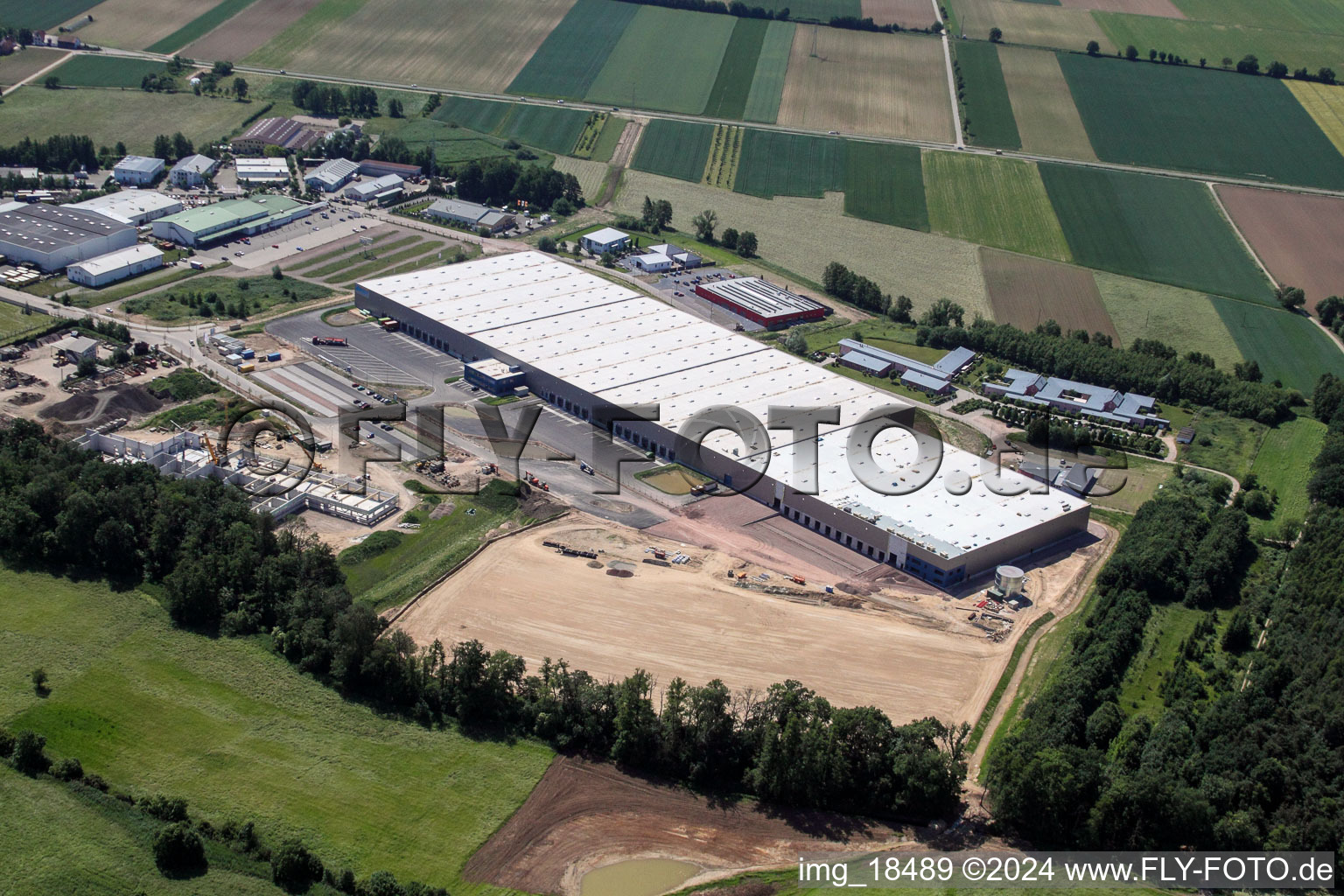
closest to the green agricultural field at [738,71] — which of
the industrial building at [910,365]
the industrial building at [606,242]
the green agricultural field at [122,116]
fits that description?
the industrial building at [606,242]

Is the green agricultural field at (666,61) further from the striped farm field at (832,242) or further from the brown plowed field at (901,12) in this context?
the brown plowed field at (901,12)

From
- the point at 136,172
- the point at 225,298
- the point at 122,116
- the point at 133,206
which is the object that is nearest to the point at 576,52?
the point at 122,116

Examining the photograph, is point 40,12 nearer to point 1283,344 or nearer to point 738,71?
point 738,71

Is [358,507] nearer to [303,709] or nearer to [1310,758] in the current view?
[303,709]

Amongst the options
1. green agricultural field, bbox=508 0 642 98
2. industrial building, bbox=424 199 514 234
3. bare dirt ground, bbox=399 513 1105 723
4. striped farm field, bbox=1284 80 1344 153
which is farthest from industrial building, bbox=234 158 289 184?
striped farm field, bbox=1284 80 1344 153

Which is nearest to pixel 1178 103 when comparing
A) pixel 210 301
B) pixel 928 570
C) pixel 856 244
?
pixel 856 244

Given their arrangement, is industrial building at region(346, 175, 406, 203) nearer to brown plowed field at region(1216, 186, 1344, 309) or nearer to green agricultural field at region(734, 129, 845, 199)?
green agricultural field at region(734, 129, 845, 199)
